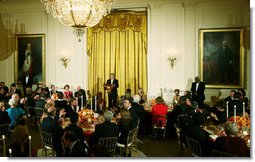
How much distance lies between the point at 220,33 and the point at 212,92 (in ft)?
7.21

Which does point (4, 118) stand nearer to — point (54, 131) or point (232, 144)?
point (54, 131)

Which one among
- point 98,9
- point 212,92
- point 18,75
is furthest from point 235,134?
point 18,75

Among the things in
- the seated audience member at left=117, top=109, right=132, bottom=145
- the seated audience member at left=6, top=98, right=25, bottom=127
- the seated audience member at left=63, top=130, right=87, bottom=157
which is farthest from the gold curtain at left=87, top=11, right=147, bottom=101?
the seated audience member at left=63, top=130, right=87, bottom=157

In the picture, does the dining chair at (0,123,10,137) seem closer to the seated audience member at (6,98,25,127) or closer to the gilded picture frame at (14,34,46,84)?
the seated audience member at (6,98,25,127)

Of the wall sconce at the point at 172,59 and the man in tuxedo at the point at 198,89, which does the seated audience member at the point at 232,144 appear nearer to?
the man in tuxedo at the point at 198,89

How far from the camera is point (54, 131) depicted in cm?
580

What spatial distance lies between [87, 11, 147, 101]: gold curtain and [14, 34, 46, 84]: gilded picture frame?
215 cm

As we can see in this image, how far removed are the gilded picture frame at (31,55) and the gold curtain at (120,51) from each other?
7.07ft

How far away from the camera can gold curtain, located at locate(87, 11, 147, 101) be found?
12.5 meters

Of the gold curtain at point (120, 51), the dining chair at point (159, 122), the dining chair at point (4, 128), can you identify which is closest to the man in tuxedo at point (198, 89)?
the gold curtain at point (120, 51)

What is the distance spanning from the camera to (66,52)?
13180 millimetres

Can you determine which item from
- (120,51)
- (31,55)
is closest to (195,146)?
(120,51)

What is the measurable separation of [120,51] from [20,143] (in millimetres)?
8596

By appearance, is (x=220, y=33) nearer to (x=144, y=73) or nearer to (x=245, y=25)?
(x=245, y=25)
